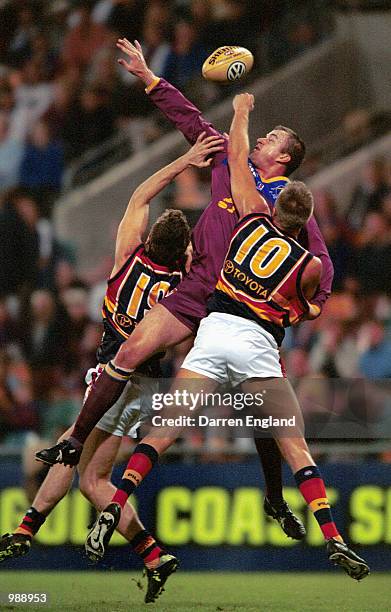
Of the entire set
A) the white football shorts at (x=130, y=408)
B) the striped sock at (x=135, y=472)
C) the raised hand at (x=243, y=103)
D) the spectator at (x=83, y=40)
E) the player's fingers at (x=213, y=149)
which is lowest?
the striped sock at (x=135, y=472)

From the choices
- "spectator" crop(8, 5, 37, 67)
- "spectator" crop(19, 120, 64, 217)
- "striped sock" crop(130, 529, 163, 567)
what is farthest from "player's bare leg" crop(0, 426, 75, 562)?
"spectator" crop(8, 5, 37, 67)

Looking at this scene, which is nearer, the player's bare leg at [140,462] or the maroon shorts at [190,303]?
the player's bare leg at [140,462]

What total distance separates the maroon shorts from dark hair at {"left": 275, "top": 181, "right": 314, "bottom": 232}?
2.28ft

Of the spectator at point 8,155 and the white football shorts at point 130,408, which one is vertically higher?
the spectator at point 8,155

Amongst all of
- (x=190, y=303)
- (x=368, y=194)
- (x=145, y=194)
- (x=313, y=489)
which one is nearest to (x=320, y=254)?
(x=190, y=303)

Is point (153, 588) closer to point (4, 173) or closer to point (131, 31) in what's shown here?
point (4, 173)

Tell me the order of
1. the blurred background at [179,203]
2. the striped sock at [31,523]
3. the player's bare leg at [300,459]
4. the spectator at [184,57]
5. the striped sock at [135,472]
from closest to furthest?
the player's bare leg at [300,459], the striped sock at [135,472], the striped sock at [31,523], the blurred background at [179,203], the spectator at [184,57]

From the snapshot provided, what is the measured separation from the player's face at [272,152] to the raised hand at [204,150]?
0.24m

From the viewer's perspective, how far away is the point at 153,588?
7.55m

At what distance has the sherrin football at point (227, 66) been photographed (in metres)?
7.80

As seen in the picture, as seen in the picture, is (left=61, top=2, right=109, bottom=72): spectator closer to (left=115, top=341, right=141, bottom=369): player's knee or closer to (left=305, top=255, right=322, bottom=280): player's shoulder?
(left=115, top=341, right=141, bottom=369): player's knee

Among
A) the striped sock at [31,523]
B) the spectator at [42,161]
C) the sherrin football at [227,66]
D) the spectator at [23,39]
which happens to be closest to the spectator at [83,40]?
the spectator at [23,39]

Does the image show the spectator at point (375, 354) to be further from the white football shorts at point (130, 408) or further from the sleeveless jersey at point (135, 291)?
the sleeveless jersey at point (135, 291)

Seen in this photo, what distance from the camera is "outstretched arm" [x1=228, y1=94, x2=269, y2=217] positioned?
23.9 ft
